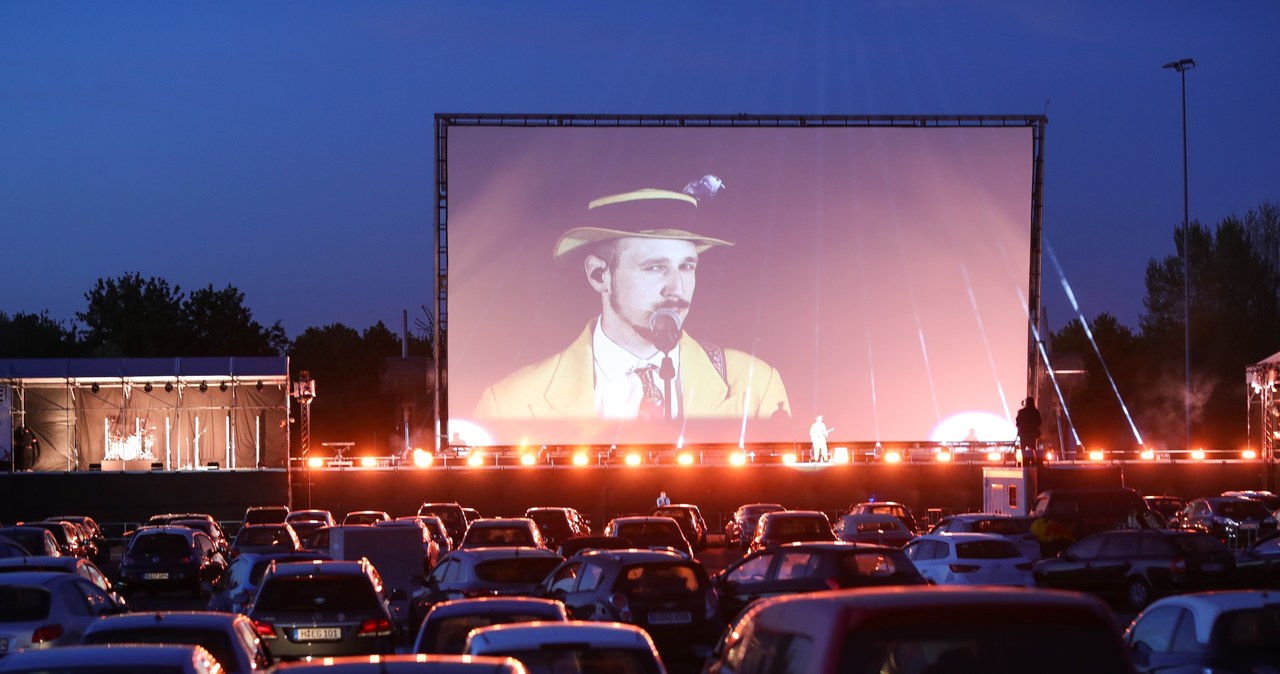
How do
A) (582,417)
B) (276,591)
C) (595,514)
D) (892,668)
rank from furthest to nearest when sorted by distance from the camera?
(595,514), (582,417), (276,591), (892,668)

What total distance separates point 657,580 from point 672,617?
410 mm

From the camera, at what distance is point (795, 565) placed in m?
17.8

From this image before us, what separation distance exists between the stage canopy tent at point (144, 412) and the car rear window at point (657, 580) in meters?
33.2

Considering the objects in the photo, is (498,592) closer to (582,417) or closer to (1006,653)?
(1006,653)

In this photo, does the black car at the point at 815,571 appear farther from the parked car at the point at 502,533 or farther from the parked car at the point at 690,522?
the parked car at the point at 690,522

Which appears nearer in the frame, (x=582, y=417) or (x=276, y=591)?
(x=276, y=591)

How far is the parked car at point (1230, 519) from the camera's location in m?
35.2

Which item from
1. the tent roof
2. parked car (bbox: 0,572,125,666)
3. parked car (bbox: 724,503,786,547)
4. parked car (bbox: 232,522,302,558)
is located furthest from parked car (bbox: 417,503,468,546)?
parked car (bbox: 0,572,125,666)

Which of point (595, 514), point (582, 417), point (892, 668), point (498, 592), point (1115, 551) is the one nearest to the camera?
point (892, 668)

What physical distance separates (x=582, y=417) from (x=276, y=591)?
29.5 m

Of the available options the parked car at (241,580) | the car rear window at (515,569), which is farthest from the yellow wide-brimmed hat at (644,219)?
the car rear window at (515,569)

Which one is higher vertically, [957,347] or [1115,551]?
[957,347]

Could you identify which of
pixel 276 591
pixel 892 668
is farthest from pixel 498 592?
pixel 892 668

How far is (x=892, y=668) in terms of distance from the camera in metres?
5.66
